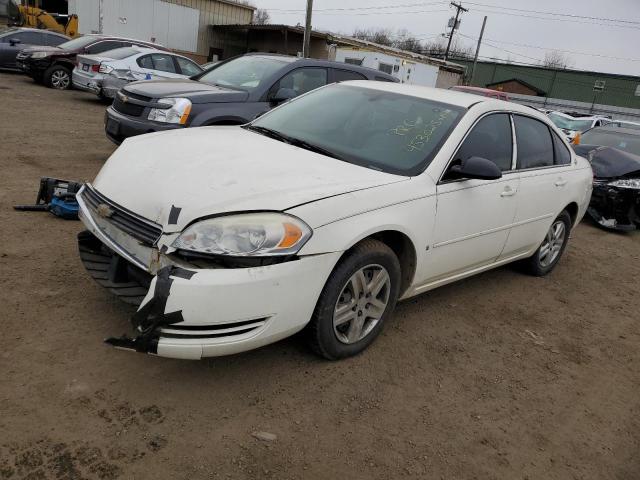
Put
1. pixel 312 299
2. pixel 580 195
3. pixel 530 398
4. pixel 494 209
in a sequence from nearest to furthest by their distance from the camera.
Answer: pixel 312 299 < pixel 530 398 < pixel 494 209 < pixel 580 195

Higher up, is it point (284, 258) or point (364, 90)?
point (364, 90)

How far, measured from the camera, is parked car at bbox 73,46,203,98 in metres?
12.0

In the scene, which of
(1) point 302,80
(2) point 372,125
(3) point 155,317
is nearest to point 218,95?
(1) point 302,80

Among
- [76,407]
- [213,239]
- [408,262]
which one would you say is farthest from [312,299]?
[76,407]

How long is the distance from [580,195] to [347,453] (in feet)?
13.0

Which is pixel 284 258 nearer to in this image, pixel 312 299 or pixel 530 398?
pixel 312 299

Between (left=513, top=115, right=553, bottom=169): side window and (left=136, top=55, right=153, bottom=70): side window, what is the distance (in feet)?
33.2

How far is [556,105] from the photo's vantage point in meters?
40.2

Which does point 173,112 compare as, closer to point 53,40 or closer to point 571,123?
point 53,40

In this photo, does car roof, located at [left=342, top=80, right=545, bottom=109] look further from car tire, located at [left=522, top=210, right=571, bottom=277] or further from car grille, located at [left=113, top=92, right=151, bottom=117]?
car grille, located at [left=113, top=92, right=151, bottom=117]

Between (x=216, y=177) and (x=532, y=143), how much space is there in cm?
294

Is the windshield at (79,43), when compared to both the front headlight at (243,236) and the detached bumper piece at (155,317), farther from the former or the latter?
the detached bumper piece at (155,317)

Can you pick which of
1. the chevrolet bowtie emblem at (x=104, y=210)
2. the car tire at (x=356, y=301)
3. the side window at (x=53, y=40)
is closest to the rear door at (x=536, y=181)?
the car tire at (x=356, y=301)

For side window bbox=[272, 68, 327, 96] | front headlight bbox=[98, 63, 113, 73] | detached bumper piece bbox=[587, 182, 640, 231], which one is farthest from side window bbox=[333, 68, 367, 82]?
front headlight bbox=[98, 63, 113, 73]
